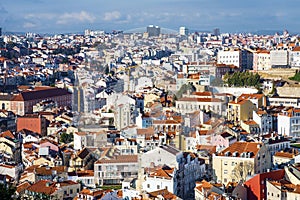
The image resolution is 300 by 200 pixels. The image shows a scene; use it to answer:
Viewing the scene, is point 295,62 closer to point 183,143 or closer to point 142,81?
point 142,81

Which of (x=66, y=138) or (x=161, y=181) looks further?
(x=66, y=138)

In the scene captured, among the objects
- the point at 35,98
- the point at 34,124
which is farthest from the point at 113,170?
the point at 35,98

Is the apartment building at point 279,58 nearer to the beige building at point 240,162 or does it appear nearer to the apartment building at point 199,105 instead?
the apartment building at point 199,105

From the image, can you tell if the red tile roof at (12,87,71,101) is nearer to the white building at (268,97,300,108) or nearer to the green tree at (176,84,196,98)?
the green tree at (176,84,196,98)

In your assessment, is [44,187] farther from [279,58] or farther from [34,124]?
[279,58]

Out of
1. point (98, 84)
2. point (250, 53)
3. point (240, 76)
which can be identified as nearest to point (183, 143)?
point (98, 84)
